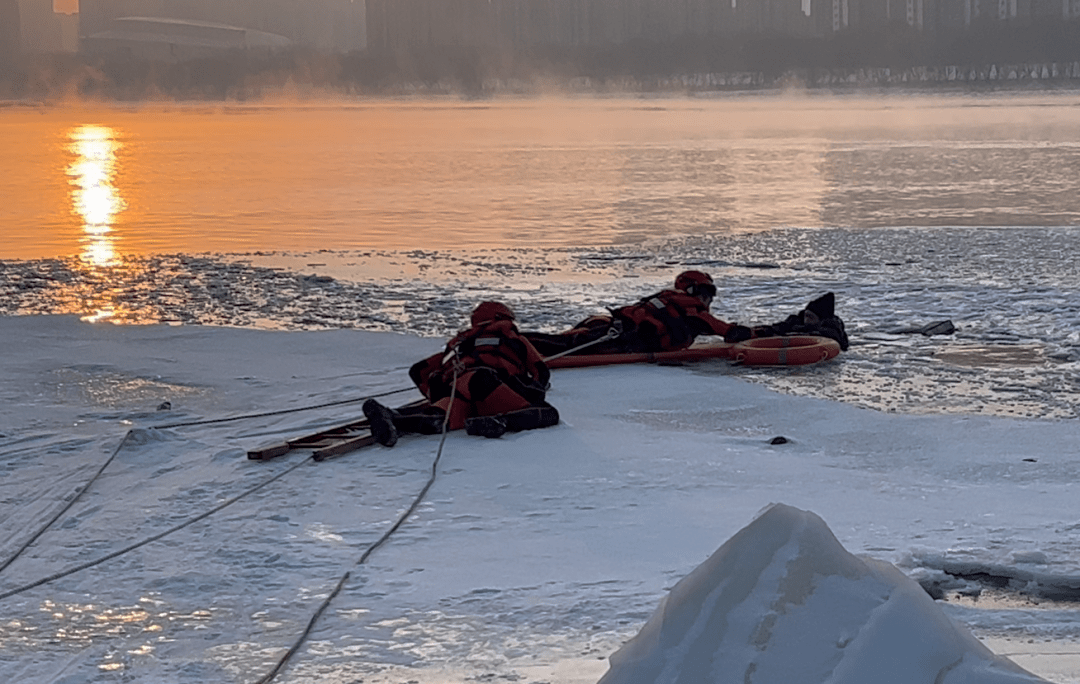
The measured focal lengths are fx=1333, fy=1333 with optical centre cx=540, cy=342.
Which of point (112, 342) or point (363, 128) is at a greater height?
point (363, 128)

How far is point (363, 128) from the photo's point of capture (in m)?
65.0

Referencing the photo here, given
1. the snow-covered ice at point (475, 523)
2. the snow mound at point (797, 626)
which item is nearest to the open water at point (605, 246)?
the snow-covered ice at point (475, 523)

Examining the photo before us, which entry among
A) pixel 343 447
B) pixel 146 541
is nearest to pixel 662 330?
pixel 343 447

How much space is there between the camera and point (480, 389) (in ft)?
21.2

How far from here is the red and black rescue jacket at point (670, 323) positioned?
320 inches

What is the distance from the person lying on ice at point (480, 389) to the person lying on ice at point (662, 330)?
4.64ft

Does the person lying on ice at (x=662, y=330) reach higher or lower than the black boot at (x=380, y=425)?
higher

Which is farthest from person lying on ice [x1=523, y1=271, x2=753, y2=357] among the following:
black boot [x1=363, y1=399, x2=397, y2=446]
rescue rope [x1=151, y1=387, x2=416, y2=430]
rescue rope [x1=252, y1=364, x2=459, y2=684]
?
black boot [x1=363, y1=399, x2=397, y2=446]

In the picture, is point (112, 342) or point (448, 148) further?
point (448, 148)

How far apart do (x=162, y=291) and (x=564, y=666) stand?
8752 mm

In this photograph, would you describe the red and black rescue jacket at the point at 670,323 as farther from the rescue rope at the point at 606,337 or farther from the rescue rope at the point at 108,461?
the rescue rope at the point at 108,461

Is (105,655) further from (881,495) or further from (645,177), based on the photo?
(645,177)

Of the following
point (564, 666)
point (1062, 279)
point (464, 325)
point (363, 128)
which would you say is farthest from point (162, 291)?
point (363, 128)

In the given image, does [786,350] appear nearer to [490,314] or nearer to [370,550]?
[490,314]
